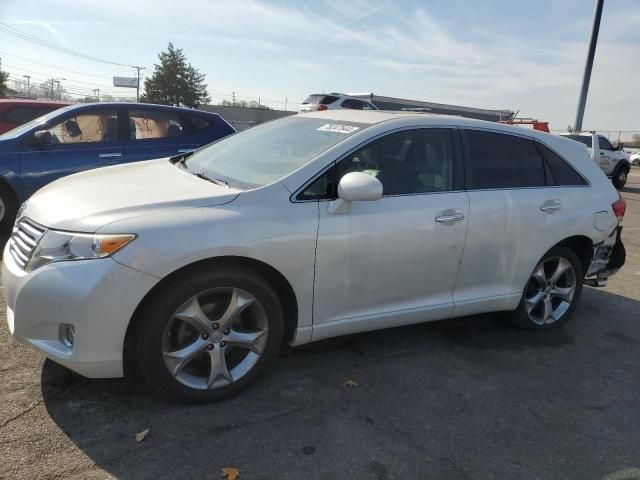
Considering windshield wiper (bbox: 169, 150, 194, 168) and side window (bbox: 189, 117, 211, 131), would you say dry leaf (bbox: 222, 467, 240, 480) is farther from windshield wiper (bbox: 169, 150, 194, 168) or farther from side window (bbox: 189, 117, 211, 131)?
side window (bbox: 189, 117, 211, 131)

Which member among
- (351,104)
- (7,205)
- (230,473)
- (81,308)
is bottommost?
(230,473)

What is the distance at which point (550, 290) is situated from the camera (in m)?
4.23

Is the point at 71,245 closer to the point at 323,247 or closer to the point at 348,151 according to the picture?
the point at 323,247

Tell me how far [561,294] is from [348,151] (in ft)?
7.67

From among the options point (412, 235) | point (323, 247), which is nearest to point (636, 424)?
point (412, 235)

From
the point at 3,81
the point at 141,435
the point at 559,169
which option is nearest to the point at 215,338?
the point at 141,435

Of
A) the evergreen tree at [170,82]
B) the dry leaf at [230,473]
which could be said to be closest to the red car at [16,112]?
the dry leaf at [230,473]

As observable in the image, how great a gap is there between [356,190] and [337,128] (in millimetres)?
733

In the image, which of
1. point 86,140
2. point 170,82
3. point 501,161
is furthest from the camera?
point 170,82

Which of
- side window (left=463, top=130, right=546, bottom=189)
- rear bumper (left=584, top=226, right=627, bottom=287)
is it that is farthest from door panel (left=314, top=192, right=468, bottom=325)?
rear bumper (left=584, top=226, right=627, bottom=287)

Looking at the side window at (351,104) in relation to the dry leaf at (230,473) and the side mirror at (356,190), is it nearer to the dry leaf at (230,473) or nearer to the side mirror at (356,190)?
the side mirror at (356,190)

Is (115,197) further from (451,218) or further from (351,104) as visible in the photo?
(351,104)

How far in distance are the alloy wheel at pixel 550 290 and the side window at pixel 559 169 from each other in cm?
63

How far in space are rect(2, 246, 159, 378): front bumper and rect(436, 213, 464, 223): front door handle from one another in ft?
6.00
